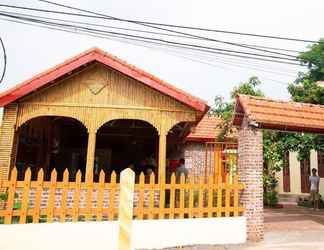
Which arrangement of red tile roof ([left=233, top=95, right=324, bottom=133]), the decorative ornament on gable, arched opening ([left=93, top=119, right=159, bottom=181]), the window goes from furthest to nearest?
the window
arched opening ([left=93, top=119, right=159, bottom=181])
the decorative ornament on gable
red tile roof ([left=233, top=95, right=324, bottom=133])

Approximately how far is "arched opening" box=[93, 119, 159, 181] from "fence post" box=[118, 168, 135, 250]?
11046 mm

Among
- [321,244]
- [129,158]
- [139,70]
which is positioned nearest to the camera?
→ [321,244]

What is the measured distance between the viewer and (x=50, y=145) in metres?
13.1

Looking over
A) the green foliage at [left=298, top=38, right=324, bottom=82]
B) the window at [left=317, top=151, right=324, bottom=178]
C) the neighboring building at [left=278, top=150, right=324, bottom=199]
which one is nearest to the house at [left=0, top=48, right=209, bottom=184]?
the window at [left=317, top=151, right=324, bottom=178]

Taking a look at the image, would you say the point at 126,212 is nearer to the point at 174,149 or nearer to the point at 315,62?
the point at 174,149

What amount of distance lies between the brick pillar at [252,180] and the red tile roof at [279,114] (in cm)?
36

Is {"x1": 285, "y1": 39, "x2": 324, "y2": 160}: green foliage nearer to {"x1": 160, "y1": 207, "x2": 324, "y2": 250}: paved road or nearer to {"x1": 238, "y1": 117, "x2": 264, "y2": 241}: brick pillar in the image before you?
{"x1": 160, "y1": 207, "x2": 324, "y2": 250}: paved road

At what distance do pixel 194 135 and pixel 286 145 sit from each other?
4570 millimetres

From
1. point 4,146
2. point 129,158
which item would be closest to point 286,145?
point 129,158

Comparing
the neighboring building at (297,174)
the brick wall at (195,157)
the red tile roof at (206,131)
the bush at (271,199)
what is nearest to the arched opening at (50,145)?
the brick wall at (195,157)

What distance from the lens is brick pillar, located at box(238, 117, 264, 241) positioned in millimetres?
7781

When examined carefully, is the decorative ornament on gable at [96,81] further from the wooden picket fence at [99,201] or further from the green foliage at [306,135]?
the green foliage at [306,135]

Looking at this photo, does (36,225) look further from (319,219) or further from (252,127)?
(319,219)

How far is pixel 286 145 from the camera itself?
16.4 meters
